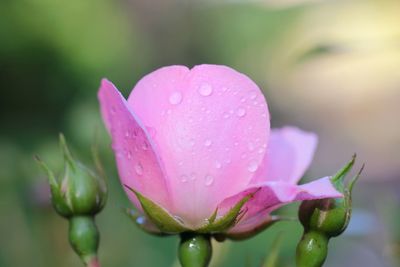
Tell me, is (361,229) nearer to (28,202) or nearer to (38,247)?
(38,247)

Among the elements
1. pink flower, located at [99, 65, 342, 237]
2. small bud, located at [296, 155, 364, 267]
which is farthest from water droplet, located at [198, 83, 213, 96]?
small bud, located at [296, 155, 364, 267]

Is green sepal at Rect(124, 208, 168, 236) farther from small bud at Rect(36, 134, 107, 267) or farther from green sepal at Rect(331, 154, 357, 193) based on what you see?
green sepal at Rect(331, 154, 357, 193)

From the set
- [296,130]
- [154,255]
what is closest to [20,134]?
[154,255]

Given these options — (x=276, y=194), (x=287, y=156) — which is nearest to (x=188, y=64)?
(x=287, y=156)

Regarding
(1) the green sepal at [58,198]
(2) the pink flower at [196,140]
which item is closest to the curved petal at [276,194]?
(2) the pink flower at [196,140]

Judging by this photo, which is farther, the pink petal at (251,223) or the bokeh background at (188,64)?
the bokeh background at (188,64)

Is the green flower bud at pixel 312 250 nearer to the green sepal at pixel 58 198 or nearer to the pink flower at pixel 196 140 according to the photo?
the pink flower at pixel 196 140
